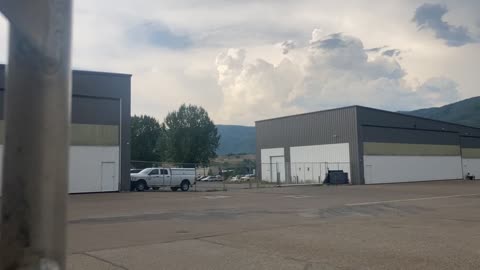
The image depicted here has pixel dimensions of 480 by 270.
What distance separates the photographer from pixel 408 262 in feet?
25.2

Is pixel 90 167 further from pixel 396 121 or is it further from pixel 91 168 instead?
pixel 396 121

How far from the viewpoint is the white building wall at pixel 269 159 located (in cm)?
5741

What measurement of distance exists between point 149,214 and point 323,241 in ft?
26.8

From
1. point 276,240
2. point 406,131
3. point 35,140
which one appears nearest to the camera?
point 35,140

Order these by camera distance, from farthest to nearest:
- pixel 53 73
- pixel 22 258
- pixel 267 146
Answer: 1. pixel 267 146
2. pixel 53 73
3. pixel 22 258

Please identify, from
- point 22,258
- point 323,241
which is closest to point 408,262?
point 323,241

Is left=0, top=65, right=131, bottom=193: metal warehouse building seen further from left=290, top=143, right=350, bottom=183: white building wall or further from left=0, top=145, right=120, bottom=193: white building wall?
left=290, top=143, right=350, bottom=183: white building wall

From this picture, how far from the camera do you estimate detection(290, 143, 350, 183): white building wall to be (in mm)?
49750

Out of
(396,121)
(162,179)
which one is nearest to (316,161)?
(396,121)

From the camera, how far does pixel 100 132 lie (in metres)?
33.2

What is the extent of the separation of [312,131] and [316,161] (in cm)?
353

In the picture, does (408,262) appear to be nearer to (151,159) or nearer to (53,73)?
(53,73)

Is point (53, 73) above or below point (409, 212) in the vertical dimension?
above

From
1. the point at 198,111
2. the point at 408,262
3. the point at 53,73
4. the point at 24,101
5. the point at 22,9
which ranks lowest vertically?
the point at 408,262
